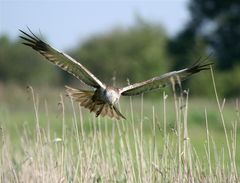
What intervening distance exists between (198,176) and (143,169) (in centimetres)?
48

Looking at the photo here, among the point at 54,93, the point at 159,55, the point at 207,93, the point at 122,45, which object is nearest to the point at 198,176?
the point at 54,93

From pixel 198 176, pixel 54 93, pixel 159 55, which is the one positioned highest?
pixel 159 55

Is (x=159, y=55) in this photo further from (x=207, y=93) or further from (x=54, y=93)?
(x=54, y=93)

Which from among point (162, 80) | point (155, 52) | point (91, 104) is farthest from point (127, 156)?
point (155, 52)

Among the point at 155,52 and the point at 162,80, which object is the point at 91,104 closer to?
the point at 162,80

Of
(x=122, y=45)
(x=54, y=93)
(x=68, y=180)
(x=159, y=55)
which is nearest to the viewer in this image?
(x=68, y=180)

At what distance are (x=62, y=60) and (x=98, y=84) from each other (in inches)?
17.3

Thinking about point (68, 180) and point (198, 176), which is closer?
point (198, 176)

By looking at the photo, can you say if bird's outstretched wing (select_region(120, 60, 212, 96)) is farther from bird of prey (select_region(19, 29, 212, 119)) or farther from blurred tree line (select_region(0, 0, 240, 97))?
blurred tree line (select_region(0, 0, 240, 97))

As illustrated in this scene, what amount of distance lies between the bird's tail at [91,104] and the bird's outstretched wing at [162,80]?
0.71ft

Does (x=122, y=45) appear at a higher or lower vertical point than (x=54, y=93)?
higher

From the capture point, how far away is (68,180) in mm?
7371

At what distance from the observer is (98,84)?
26.5 feet

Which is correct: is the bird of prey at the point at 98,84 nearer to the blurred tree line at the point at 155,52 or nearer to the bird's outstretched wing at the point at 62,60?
the bird's outstretched wing at the point at 62,60
